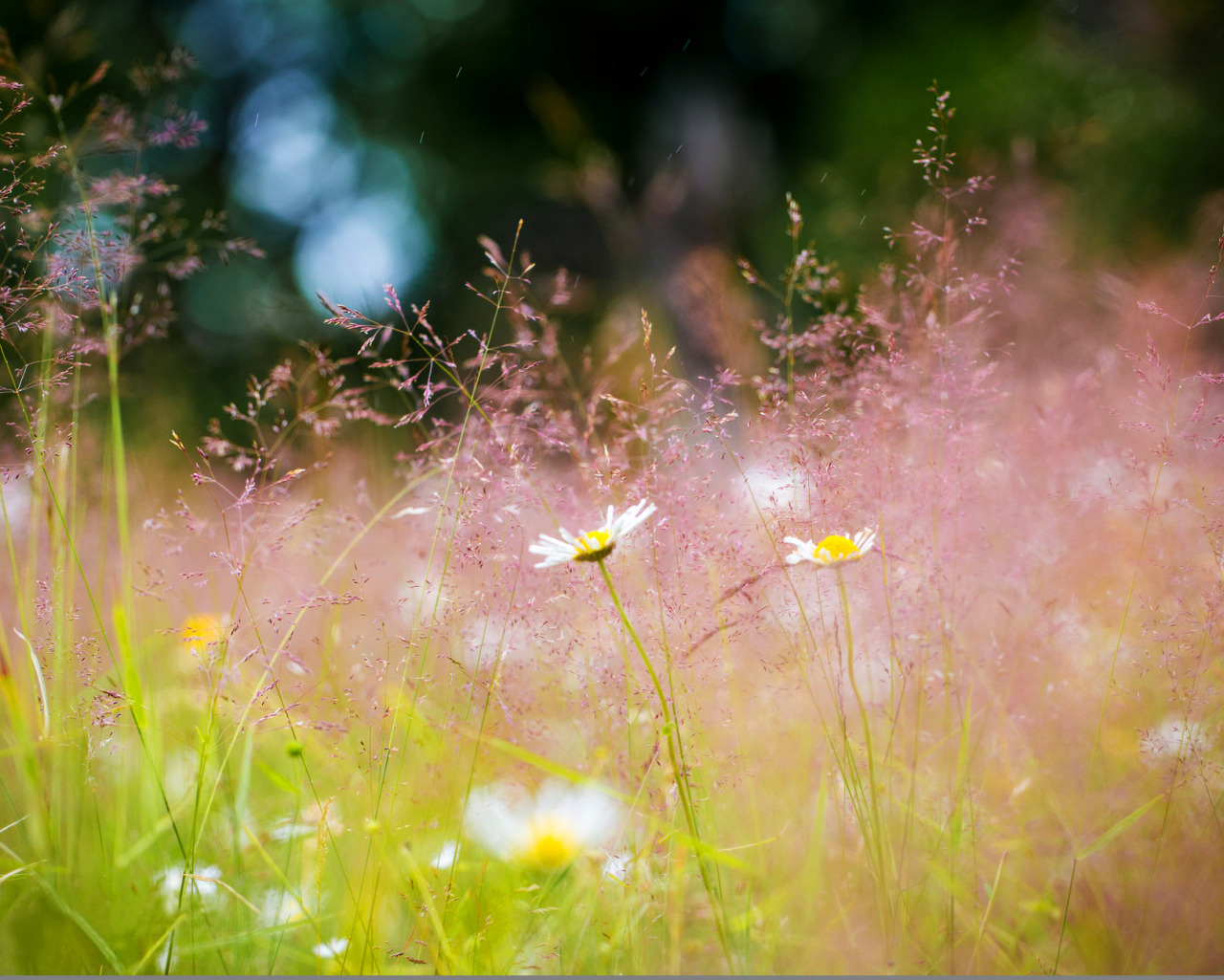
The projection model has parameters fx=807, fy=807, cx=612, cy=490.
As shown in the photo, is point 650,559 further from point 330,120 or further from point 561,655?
point 330,120

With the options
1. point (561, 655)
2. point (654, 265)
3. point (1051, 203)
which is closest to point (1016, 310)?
point (1051, 203)

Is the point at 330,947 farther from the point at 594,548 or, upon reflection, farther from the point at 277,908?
the point at 594,548

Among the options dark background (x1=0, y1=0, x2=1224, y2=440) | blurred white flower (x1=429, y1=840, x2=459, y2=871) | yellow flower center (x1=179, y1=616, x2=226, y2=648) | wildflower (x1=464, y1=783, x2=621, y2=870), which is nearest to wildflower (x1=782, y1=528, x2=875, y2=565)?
wildflower (x1=464, y1=783, x2=621, y2=870)

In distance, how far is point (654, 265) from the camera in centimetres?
373

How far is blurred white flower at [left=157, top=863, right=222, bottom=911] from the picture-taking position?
2.17 feet

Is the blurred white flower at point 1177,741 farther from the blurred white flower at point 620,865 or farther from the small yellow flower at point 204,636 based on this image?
the small yellow flower at point 204,636

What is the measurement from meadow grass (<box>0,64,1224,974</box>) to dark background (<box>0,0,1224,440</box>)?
1193 millimetres

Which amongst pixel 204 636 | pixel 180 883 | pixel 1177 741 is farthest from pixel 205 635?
pixel 1177 741

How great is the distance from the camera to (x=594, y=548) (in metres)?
0.64

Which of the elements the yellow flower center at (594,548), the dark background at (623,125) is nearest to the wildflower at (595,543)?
the yellow flower center at (594,548)

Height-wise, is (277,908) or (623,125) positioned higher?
(623,125)

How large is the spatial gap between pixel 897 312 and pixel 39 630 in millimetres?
1107

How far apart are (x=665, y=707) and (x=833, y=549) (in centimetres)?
25

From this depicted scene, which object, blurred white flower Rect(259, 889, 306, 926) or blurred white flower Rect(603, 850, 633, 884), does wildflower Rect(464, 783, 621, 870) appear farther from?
blurred white flower Rect(259, 889, 306, 926)
